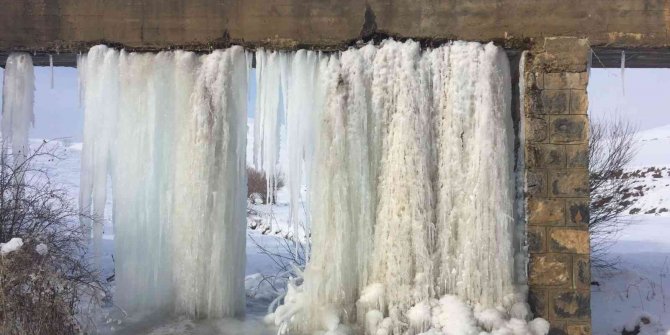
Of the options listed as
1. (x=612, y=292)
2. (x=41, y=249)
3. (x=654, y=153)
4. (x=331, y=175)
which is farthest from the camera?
Answer: (x=654, y=153)

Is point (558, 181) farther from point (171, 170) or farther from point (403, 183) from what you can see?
point (171, 170)

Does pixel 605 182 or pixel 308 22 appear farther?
pixel 605 182

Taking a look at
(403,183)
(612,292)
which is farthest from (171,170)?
(612,292)

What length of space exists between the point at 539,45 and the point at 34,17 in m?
4.58

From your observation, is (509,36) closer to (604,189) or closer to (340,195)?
(340,195)

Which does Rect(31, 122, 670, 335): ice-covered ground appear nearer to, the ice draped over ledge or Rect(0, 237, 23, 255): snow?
the ice draped over ledge

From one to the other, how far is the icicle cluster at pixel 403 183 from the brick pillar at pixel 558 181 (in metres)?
0.19

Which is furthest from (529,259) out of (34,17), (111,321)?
(34,17)

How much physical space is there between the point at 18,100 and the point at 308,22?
2.97m

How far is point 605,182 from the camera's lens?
956cm

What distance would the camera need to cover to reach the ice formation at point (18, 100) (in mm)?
5434

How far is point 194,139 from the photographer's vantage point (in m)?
5.30

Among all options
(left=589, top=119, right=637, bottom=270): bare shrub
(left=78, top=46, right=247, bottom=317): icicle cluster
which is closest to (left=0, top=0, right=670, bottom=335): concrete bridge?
(left=78, top=46, right=247, bottom=317): icicle cluster

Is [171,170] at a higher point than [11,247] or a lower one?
higher
